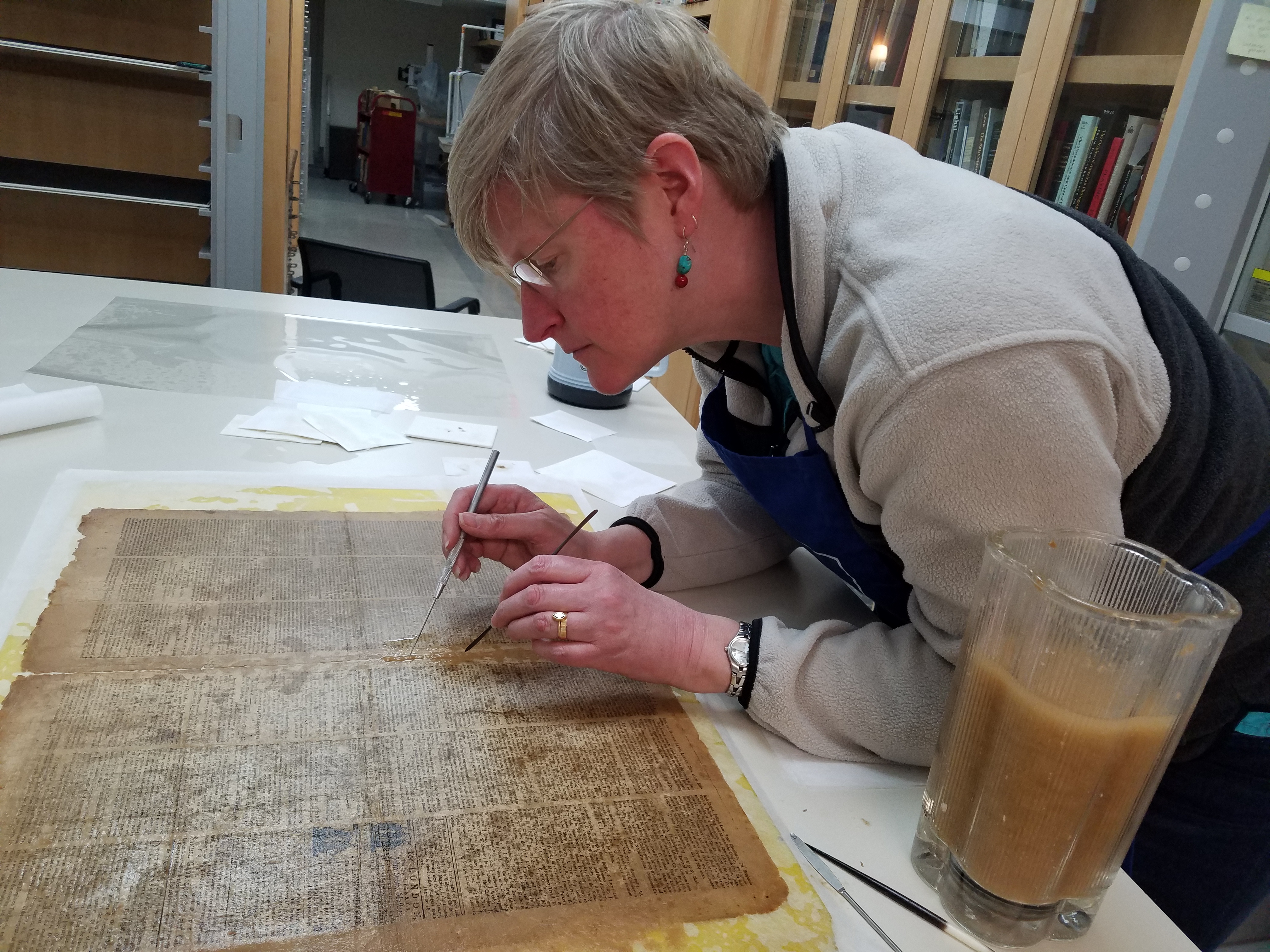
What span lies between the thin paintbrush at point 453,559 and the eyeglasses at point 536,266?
0.66 feet

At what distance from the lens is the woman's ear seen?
0.75 meters

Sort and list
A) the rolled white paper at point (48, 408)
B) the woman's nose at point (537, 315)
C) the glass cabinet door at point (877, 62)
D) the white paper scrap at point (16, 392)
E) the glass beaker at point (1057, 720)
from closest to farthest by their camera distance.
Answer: the glass beaker at point (1057, 720) < the woman's nose at point (537, 315) < the rolled white paper at point (48, 408) < the white paper scrap at point (16, 392) < the glass cabinet door at point (877, 62)

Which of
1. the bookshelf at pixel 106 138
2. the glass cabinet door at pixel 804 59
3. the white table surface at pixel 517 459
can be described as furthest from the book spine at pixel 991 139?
the bookshelf at pixel 106 138

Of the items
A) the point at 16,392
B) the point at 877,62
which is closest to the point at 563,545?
the point at 16,392

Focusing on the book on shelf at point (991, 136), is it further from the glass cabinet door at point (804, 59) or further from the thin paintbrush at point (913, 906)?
the thin paintbrush at point (913, 906)

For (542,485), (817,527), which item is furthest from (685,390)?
(817,527)

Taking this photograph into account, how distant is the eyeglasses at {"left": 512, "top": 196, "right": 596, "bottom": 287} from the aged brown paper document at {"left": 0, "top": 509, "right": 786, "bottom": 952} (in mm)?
333

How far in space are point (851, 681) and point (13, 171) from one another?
3457 mm

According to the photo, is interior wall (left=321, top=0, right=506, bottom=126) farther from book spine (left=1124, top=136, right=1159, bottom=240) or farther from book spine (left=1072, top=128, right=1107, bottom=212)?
book spine (left=1124, top=136, right=1159, bottom=240)

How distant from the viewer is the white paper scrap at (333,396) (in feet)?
4.45

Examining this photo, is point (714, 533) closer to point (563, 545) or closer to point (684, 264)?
point (563, 545)

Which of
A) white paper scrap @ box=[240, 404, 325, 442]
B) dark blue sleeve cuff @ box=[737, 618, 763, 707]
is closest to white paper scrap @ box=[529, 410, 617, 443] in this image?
white paper scrap @ box=[240, 404, 325, 442]

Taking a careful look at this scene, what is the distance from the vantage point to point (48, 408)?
3.58ft

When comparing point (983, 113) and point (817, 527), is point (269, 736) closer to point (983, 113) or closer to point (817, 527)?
point (817, 527)
